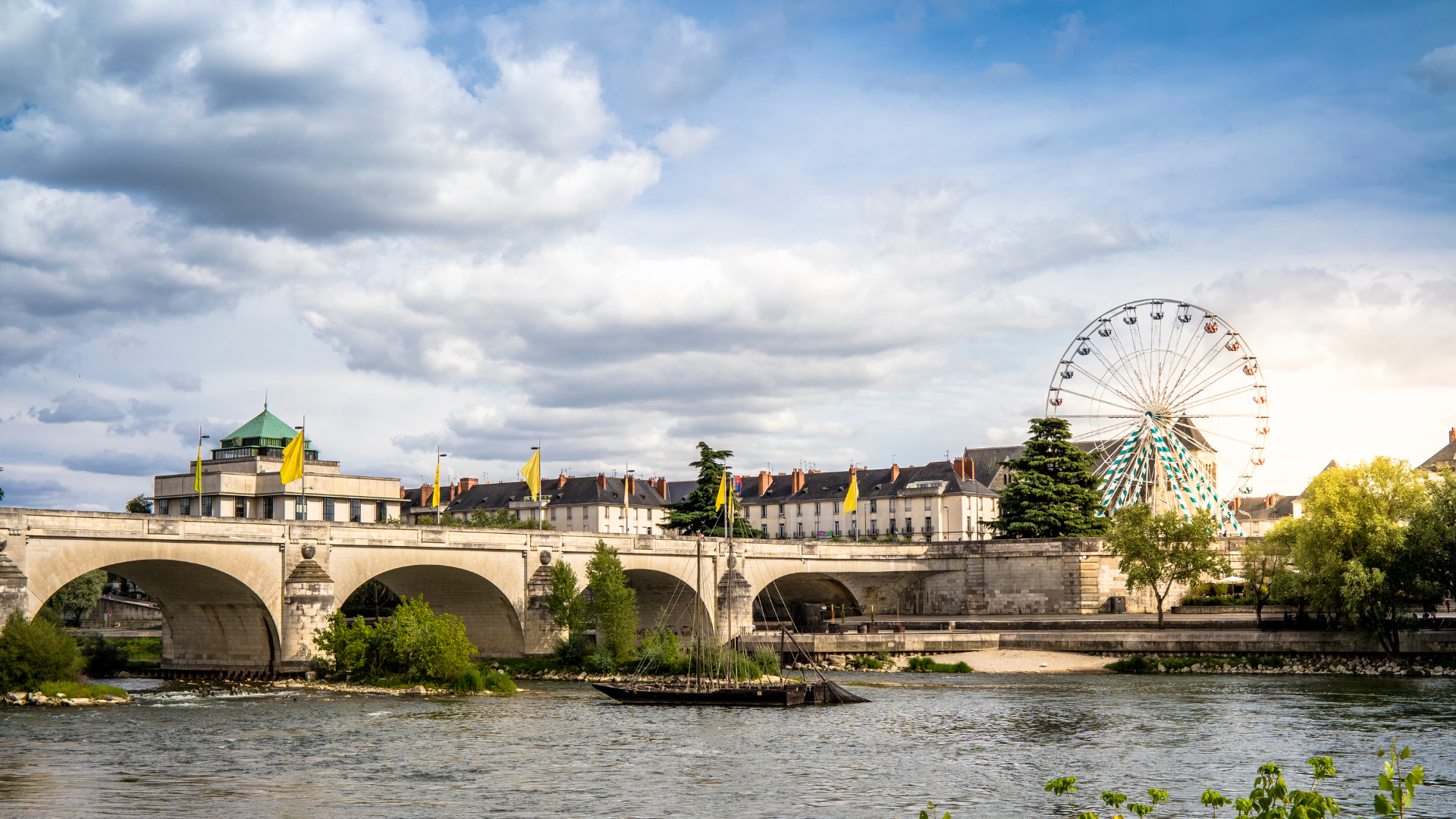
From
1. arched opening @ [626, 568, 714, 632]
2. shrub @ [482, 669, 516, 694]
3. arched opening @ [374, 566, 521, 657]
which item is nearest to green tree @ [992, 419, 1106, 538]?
arched opening @ [626, 568, 714, 632]

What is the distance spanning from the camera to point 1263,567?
69188 millimetres

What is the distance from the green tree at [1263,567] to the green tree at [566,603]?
32465 mm

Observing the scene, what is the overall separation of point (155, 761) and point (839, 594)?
62.9 metres

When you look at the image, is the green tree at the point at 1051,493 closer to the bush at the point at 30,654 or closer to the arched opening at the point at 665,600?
the arched opening at the point at 665,600

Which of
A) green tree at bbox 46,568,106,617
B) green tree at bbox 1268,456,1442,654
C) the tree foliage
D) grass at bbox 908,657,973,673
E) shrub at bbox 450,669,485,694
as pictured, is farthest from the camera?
green tree at bbox 46,568,106,617

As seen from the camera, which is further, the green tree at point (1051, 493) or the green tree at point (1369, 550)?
the green tree at point (1051, 493)

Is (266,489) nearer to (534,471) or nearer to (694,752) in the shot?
(534,471)

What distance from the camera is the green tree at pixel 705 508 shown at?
95.0 meters

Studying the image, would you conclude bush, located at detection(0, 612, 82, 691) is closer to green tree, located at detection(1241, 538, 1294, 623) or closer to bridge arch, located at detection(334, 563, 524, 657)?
bridge arch, located at detection(334, 563, 524, 657)

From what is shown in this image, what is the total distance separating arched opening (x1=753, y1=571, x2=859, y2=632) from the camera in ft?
293

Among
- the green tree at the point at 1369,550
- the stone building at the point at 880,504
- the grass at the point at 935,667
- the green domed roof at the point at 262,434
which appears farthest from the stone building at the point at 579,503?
the green tree at the point at 1369,550

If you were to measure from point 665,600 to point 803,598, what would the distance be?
714 inches

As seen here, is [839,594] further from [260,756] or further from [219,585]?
[260,756]

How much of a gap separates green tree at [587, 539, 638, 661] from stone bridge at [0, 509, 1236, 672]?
342cm
